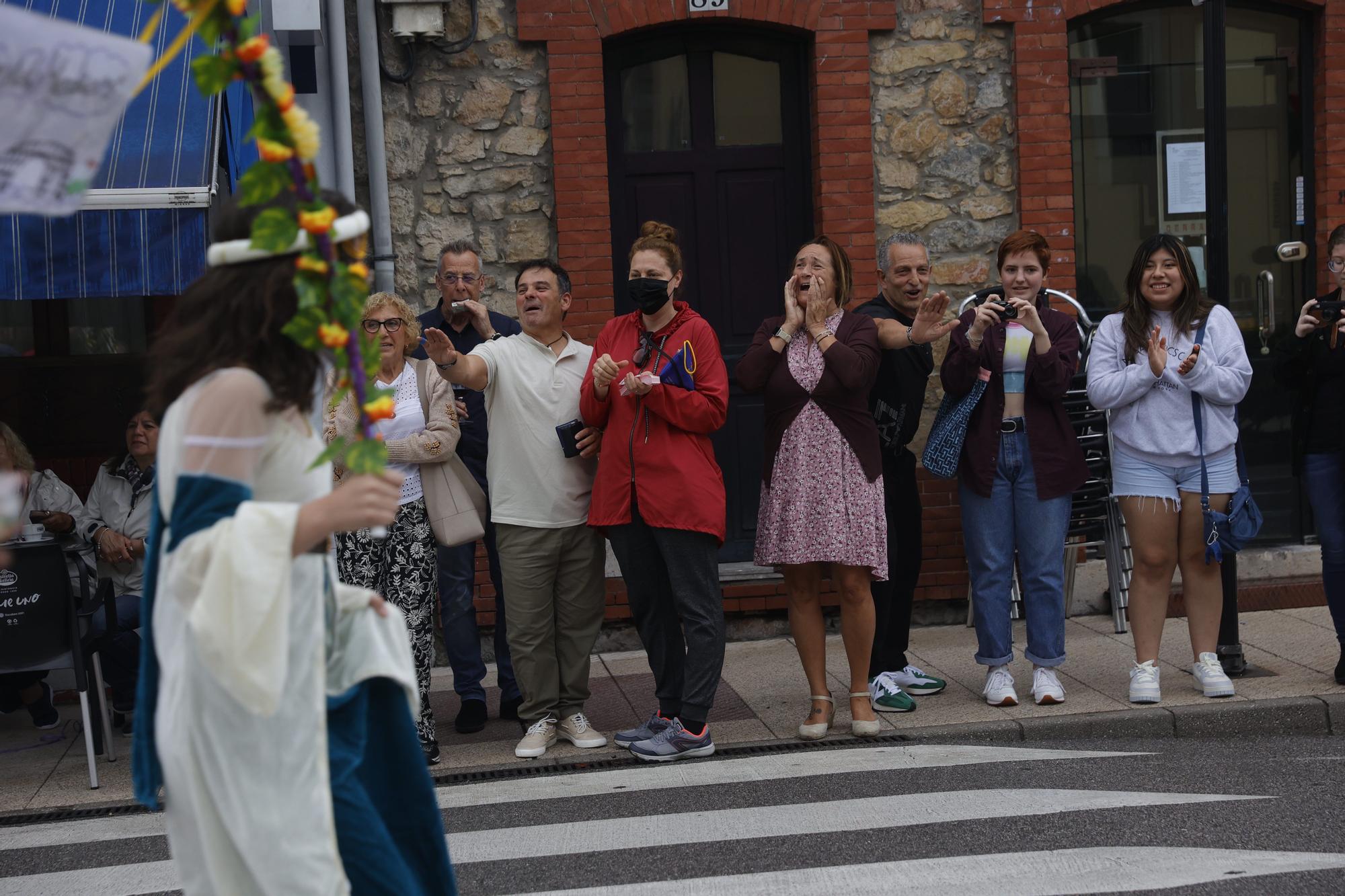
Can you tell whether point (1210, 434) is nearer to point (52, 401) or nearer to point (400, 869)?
point (400, 869)

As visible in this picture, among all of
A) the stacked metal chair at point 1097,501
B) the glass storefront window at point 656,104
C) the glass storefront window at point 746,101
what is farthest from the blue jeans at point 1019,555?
the glass storefront window at point 656,104

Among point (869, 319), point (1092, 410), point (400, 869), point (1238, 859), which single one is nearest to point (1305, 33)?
point (1092, 410)

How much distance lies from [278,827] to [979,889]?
8.14ft

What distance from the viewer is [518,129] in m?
9.05

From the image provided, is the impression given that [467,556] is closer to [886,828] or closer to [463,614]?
[463,614]

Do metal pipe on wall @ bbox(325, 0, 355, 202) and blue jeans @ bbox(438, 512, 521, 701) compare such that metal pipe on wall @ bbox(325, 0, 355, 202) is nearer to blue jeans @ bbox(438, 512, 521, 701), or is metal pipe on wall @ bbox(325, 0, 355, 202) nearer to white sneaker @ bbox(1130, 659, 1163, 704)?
blue jeans @ bbox(438, 512, 521, 701)

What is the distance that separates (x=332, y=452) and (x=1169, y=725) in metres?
5.06

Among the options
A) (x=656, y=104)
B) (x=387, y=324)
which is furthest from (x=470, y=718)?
(x=656, y=104)

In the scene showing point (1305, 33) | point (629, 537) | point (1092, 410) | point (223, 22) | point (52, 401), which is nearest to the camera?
point (223, 22)

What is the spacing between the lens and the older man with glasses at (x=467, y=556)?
7105 millimetres

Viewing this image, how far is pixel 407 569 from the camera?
6.59 metres

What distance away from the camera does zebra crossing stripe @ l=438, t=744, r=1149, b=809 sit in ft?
19.8

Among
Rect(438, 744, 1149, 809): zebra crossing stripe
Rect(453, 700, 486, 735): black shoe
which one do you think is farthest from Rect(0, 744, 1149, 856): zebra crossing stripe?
Rect(453, 700, 486, 735): black shoe

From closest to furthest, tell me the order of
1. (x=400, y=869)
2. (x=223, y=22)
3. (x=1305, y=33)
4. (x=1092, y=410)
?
(x=223, y=22)
(x=400, y=869)
(x=1092, y=410)
(x=1305, y=33)
